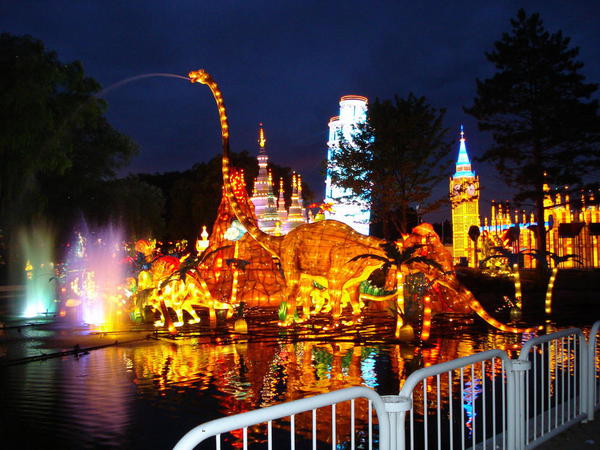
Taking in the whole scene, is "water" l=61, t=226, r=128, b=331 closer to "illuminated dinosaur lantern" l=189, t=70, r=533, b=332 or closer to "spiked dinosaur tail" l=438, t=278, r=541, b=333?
"illuminated dinosaur lantern" l=189, t=70, r=533, b=332

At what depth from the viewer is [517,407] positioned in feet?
15.5

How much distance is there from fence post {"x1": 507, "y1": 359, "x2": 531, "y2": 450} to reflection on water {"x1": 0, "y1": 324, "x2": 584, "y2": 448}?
32 centimetres

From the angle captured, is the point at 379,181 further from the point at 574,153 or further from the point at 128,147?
the point at 128,147

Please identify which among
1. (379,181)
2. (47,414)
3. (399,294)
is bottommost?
(47,414)

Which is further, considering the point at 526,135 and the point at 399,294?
the point at 526,135

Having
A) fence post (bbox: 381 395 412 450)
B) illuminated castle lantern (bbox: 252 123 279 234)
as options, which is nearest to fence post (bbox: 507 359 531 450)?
fence post (bbox: 381 395 412 450)

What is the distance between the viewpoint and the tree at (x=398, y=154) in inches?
939

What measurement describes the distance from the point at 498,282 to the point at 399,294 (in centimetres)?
1143

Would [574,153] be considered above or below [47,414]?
above

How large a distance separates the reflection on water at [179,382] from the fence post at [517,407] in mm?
315

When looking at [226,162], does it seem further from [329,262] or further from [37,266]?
[37,266]

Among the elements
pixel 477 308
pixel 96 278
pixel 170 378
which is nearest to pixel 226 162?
pixel 96 278

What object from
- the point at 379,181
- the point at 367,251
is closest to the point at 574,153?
the point at 379,181

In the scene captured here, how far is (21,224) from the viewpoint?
53.4 feet
